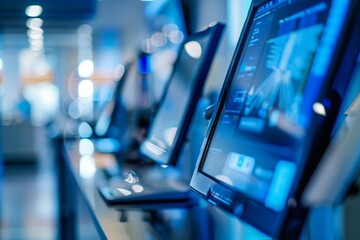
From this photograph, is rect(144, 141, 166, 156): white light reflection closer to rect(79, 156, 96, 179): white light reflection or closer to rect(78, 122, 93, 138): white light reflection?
rect(79, 156, 96, 179): white light reflection

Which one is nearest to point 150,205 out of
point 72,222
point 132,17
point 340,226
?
point 340,226

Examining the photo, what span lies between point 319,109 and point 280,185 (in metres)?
0.11

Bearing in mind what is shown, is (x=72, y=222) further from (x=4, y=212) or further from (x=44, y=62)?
(x=44, y=62)

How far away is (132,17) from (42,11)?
6363mm

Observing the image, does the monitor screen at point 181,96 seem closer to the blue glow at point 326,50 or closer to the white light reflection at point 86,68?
the blue glow at point 326,50

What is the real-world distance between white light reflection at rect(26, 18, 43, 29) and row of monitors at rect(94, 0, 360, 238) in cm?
376

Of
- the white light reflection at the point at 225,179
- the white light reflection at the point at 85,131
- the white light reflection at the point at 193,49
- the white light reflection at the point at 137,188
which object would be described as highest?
the white light reflection at the point at 193,49

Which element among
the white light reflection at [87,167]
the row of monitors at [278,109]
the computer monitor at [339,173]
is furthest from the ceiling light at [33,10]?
the computer monitor at [339,173]

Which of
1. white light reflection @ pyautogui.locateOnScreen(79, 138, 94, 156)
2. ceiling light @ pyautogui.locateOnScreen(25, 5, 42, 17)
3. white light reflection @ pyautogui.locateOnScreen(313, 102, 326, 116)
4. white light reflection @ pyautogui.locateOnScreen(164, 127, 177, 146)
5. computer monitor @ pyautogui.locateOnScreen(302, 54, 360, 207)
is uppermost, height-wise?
ceiling light @ pyautogui.locateOnScreen(25, 5, 42, 17)

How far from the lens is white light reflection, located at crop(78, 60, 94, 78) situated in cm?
1291

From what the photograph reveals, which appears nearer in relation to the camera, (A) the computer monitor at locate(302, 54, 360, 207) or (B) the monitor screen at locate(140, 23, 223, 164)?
(A) the computer monitor at locate(302, 54, 360, 207)

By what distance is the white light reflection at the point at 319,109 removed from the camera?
56 centimetres

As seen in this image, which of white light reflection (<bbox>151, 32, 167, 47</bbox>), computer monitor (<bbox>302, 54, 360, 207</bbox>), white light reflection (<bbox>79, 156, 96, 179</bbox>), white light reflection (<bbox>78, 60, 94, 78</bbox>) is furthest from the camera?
white light reflection (<bbox>78, 60, 94, 78</bbox>)

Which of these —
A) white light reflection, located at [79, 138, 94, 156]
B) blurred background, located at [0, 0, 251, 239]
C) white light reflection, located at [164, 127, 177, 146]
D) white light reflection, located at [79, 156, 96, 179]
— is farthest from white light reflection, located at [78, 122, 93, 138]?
white light reflection, located at [164, 127, 177, 146]
